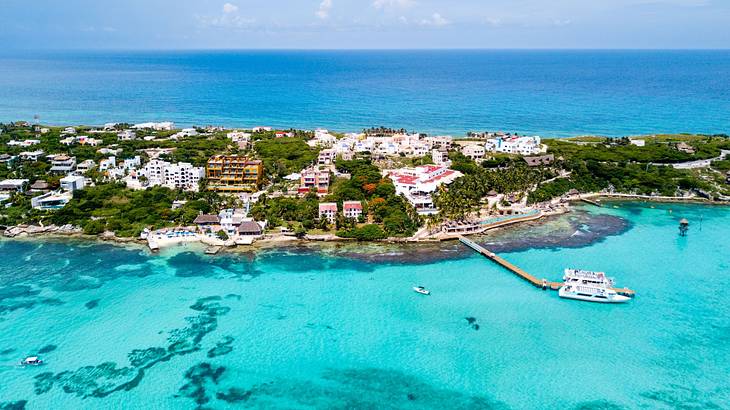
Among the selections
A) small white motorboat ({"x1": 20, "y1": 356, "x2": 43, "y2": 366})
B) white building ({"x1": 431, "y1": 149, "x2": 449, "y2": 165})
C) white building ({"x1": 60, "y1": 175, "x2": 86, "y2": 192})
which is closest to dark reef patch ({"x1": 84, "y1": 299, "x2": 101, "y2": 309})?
small white motorboat ({"x1": 20, "y1": 356, "x2": 43, "y2": 366})

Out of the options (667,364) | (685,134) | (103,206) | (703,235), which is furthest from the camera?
(685,134)

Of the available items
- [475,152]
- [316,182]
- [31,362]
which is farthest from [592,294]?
[475,152]

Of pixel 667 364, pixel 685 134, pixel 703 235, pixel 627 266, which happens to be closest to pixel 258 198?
pixel 627 266

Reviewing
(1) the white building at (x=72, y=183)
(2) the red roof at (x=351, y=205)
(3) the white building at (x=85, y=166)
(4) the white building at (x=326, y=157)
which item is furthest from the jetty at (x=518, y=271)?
(3) the white building at (x=85, y=166)

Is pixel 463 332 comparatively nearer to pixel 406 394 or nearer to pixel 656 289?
pixel 406 394

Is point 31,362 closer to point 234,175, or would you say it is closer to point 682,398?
point 682,398

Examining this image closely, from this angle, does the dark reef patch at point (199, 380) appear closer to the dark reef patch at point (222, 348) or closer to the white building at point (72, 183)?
the dark reef patch at point (222, 348)
